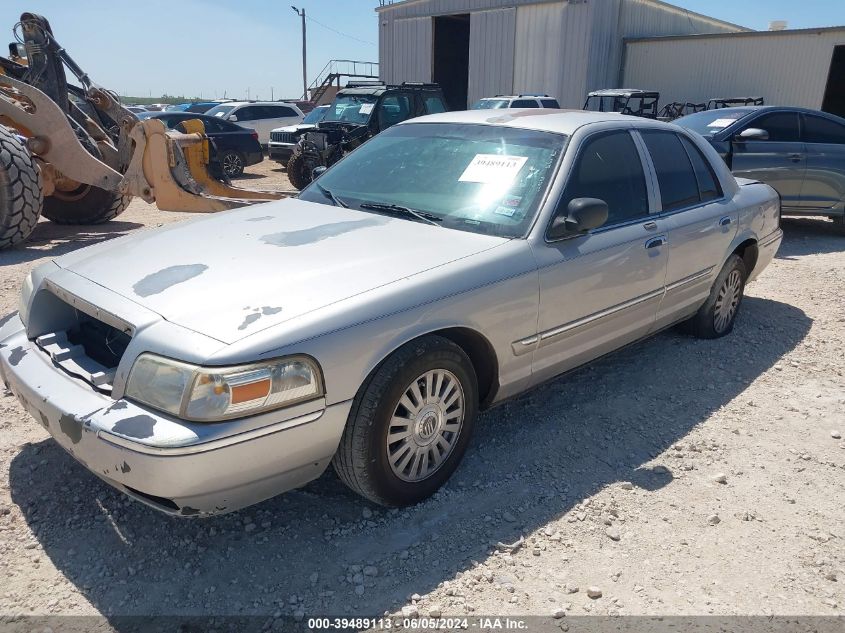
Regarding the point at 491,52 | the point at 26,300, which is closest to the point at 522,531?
the point at 26,300

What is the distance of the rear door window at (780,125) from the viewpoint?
8898mm

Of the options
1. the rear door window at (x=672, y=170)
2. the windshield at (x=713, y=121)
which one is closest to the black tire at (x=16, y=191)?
the rear door window at (x=672, y=170)

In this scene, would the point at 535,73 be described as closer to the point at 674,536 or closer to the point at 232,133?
the point at 232,133

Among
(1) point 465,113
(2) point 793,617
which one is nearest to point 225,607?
(2) point 793,617

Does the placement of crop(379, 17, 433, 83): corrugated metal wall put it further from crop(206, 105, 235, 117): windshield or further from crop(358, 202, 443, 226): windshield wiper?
crop(358, 202, 443, 226): windshield wiper

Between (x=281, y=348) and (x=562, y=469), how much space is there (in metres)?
1.70

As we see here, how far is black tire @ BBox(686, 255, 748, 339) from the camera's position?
16.0 feet

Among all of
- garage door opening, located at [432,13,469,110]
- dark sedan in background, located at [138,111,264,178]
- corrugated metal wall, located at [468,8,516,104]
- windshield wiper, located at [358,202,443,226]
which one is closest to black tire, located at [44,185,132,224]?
dark sedan in background, located at [138,111,264,178]

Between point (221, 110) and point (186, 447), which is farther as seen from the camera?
point (221, 110)

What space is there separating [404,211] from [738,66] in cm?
1799

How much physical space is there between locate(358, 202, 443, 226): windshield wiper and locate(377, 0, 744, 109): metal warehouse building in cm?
1772

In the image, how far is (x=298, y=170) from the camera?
13125 mm

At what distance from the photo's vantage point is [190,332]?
237cm

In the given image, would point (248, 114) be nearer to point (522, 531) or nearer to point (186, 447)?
point (522, 531)
